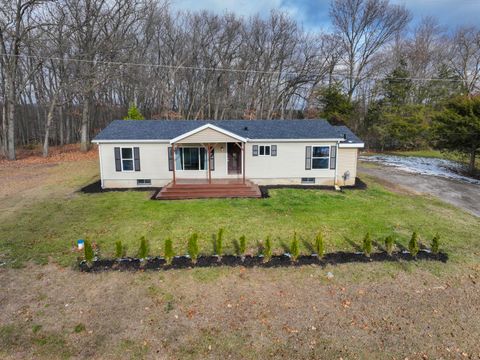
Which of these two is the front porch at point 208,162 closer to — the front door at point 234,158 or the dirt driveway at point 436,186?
the front door at point 234,158

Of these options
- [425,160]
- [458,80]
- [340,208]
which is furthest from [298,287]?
[458,80]

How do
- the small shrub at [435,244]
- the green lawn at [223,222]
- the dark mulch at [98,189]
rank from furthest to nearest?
the dark mulch at [98,189], the green lawn at [223,222], the small shrub at [435,244]

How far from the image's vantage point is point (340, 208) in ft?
35.7

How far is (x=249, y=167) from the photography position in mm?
14453

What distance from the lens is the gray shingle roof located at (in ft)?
46.3

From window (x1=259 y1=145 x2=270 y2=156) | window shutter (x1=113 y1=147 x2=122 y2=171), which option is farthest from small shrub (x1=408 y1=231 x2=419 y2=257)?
window shutter (x1=113 y1=147 x2=122 y2=171)

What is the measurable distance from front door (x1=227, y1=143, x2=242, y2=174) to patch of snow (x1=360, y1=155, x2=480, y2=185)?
11992mm

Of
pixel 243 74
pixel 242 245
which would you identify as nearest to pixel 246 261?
pixel 242 245

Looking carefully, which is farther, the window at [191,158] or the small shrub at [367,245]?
the window at [191,158]

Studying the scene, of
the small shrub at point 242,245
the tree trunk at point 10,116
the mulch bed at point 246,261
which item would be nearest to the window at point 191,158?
the mulch bed at point 246,261

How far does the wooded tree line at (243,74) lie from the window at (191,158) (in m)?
16.1

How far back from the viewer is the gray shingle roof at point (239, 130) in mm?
14125

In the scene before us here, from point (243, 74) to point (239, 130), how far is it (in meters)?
23.6

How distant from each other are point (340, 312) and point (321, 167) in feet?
33.4
